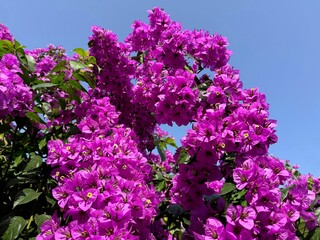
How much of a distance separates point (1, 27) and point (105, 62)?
3.66 ft

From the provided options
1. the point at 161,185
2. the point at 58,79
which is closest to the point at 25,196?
the point at 58,79

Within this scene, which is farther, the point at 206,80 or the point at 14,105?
A: the point at 206,80

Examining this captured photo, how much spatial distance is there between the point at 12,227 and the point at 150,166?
1017 mm

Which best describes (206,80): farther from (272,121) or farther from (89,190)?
(89,190)

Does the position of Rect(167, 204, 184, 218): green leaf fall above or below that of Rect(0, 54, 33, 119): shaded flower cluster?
below

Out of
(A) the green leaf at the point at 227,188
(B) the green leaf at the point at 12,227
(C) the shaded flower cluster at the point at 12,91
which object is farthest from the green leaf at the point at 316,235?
(C) the shaded flower cluster at the point at 12,91

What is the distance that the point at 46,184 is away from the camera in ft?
8.89

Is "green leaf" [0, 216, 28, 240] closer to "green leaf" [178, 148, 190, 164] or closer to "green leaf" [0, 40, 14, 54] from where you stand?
"green leaf" [178, 148, 190, 164]

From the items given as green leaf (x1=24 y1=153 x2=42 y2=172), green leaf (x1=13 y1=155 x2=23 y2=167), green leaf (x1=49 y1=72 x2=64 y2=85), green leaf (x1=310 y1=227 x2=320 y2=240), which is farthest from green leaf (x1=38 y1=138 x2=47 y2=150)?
green leaf (x1=310 y1=227 x2=320 y2=240)

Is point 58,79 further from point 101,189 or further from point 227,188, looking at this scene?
point 227,188

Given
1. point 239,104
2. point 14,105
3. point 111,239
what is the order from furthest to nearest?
point 239,104, point 14,105, point 111,239

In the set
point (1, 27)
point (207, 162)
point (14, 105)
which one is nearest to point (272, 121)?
point (207, 162)

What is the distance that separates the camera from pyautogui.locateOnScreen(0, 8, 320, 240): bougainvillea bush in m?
2.15

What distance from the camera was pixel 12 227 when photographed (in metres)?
2.31
